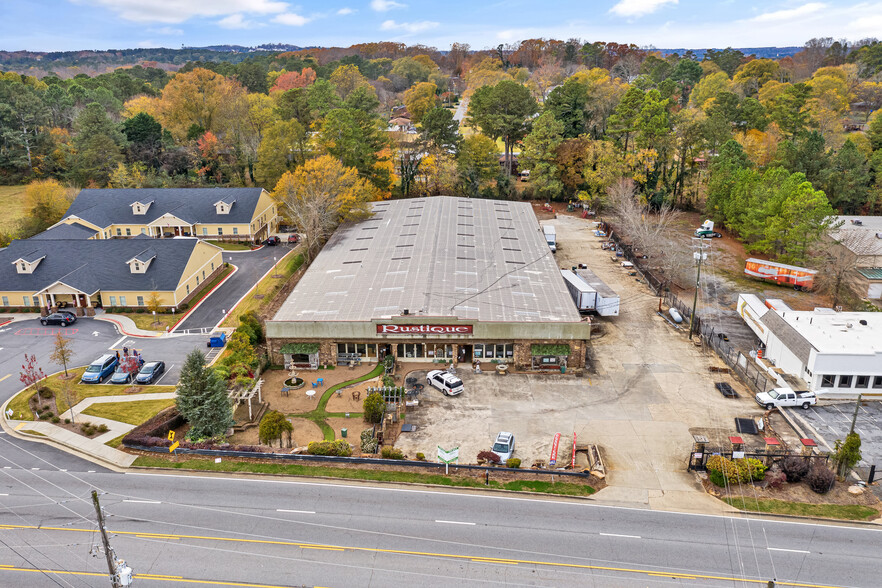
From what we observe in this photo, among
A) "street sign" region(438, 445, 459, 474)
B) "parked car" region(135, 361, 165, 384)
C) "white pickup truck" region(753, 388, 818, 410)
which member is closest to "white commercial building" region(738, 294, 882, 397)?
"white pickup truck" region(753, 388, 818, 410)

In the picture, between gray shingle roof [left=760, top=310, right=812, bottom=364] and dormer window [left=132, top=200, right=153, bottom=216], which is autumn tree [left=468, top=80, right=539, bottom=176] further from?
gray shingle roof [left=760, top=310, right=812, bottom=364]

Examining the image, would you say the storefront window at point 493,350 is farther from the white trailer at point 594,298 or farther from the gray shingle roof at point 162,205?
the gray shingle roof at point 162,205

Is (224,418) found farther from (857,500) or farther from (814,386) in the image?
(814,386)

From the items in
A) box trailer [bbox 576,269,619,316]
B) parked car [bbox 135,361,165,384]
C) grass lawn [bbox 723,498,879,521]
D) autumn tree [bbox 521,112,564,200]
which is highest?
autumn tree [bbox 521,112,564,200]

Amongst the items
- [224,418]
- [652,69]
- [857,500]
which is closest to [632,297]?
[857,500]

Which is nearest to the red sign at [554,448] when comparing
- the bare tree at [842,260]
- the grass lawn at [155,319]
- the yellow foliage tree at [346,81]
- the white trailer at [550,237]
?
the grass lawn at [155,319]

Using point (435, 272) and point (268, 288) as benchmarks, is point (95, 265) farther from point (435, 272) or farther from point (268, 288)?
point (435, 272)
